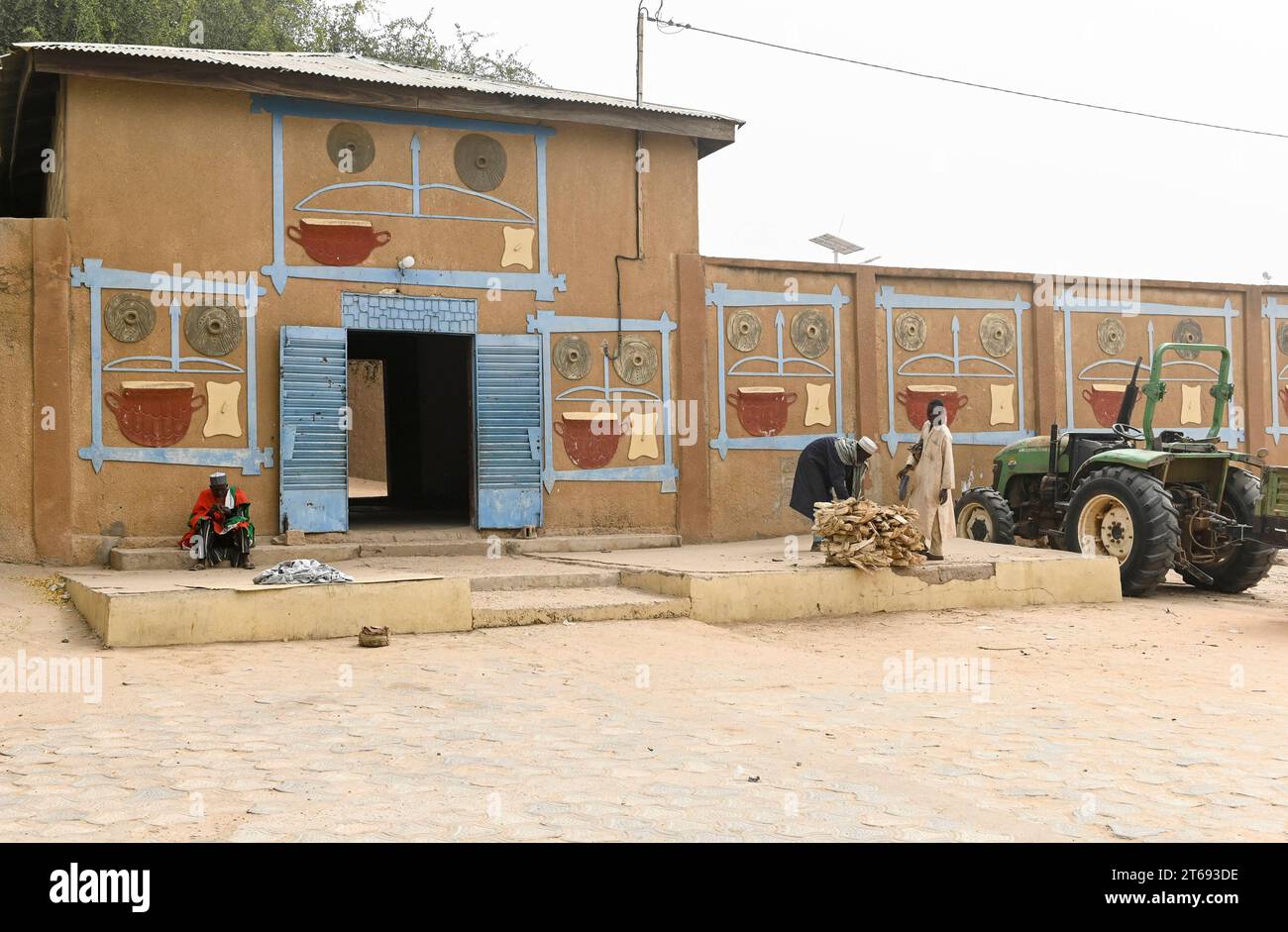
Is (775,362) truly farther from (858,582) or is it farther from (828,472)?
(858,582)

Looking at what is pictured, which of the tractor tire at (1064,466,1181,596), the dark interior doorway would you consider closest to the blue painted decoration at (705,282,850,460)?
the dark interior doorway

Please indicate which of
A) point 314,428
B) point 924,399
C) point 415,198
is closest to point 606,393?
point 415,198

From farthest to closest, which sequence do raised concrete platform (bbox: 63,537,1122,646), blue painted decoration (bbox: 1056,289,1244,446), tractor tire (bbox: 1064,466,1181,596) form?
blue painted decoration (bbox: 1056,289,1244,446), tractor tire (bbox: 1064,466,1181,596), raised concrete platform (bbox: 63,537,1122,646)

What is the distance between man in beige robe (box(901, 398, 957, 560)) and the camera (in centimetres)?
1055

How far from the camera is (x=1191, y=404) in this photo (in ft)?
54.2

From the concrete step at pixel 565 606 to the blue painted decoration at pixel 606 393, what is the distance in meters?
3.43

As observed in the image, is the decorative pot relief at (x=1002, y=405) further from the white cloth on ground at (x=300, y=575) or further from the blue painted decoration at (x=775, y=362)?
the white cloth on ground at (x=300, y=575)

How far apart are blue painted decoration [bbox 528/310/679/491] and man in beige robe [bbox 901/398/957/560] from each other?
3.47 m

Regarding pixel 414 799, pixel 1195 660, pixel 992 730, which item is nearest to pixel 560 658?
pixel 992 730

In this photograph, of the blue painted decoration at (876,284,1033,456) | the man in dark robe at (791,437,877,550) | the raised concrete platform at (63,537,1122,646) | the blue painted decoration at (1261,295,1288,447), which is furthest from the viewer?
the blue painted decoration at (1261,295,1288,447)

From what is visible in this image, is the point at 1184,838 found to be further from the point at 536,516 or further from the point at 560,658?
the point at 536,516

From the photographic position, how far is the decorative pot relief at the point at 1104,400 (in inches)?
635

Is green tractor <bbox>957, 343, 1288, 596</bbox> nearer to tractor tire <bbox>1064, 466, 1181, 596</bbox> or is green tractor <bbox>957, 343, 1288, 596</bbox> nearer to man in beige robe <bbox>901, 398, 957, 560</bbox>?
tractor tire <bbox>1064, 466, 1181, 596</bbox>

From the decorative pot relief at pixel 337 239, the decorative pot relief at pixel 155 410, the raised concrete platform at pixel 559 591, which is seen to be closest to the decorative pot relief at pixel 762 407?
the raised concrete platform at pixel 559 591
